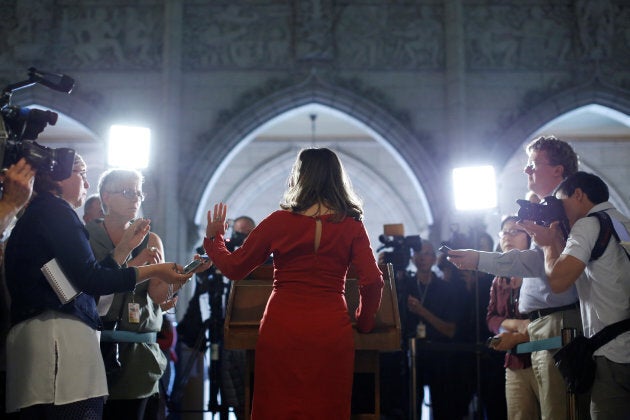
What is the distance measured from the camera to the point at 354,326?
251cm

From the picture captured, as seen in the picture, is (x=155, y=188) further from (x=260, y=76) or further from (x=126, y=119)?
(x=260, y=76)

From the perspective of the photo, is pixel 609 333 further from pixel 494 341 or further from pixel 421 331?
pixel 421 331

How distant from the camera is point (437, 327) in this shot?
5062 mm

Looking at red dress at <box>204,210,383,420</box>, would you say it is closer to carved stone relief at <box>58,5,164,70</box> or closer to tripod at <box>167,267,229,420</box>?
tripod at <box>167,267,229,420</box>

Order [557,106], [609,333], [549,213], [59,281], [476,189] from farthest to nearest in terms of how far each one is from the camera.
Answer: [557,106], [476,189], [549,213], [609,333], [59,281]

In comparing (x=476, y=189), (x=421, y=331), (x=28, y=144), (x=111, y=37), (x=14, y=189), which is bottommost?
(x=421, y=331)

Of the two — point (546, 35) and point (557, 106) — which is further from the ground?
point (546, 35)

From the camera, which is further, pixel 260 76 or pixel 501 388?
pixel 260 76

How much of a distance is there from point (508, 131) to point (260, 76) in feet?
9.95

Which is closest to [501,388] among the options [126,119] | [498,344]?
[498,344]

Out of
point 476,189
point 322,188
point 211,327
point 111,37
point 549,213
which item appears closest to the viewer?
point 322,188

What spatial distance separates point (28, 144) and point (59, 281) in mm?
470

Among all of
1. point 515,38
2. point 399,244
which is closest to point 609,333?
point 399,244

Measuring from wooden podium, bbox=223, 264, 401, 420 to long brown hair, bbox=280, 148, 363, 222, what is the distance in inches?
15.4
